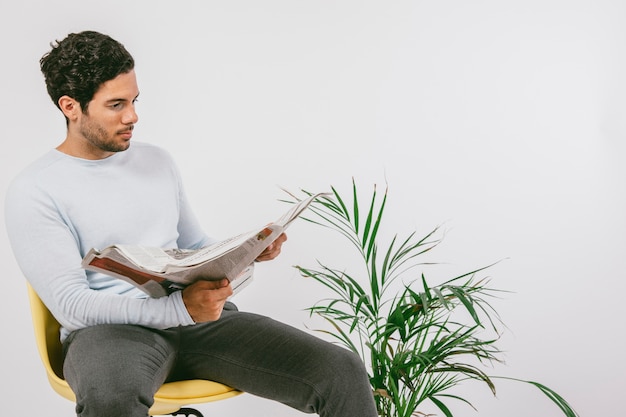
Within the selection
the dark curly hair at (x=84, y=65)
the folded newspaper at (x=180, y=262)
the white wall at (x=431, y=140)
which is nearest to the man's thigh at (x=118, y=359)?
the folded newspaper at (x=180, y=262)

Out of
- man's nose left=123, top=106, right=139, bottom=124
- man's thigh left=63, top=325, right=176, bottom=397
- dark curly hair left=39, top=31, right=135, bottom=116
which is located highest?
dark curly hair left=39, top=31, right=135, bottom=116

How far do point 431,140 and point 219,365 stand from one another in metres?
1.32

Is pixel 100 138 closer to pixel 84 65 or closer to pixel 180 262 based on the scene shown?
pixel 84 65

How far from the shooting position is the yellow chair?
1679 mm

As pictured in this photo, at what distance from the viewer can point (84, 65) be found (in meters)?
1.76

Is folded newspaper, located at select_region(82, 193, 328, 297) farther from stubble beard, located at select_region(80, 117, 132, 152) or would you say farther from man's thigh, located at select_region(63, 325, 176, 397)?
stubble beard, located at select_region(80, 117, 132, 152)

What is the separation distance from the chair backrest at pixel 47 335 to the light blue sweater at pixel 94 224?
11cm

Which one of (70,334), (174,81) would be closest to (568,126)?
(174,81)

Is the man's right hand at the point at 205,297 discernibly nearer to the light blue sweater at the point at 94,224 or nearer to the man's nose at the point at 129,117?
the light blue sweater at the point at 94,224

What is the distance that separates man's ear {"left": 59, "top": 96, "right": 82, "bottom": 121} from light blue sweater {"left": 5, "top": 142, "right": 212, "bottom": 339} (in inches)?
3.7

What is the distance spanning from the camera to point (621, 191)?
109 inches

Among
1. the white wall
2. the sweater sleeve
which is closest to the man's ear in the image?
the sweater sleeve

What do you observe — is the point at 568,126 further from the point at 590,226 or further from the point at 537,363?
the point at 537,363

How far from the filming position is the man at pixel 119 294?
60.7 inches
